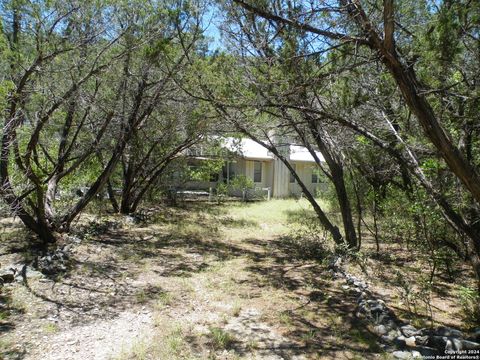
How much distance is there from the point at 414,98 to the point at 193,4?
524 cm

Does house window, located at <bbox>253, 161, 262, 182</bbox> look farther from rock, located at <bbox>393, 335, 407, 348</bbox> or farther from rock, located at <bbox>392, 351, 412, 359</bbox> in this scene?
rock, located at <bbox>392, 351, 412, 359</bbox>

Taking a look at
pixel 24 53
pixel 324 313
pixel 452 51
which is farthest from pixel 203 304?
pixel 24 53

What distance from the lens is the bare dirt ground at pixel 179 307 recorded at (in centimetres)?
400

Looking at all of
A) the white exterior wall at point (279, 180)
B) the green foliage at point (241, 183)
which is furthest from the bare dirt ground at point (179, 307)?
the white exterior wall at point (279, 180)

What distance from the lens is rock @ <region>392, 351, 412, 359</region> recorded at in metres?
3.81

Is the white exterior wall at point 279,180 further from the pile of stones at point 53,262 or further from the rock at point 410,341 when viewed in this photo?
the rock at point 410,341

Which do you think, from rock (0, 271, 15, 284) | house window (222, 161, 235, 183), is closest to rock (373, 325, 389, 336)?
rock (0, 271, 15, 284)

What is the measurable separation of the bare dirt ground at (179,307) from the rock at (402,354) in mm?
190

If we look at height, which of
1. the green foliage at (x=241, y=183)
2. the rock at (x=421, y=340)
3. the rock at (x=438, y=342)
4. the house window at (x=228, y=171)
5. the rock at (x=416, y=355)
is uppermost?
the house window at (x=228, y=171)

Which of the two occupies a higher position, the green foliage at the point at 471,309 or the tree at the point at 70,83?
the tree at the point at 70,83

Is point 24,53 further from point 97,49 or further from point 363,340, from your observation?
point 363,340

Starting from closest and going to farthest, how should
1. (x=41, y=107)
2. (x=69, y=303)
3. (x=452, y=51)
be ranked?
(x=452, y=51) < (x=69, y=303) < (x=41, y=107)

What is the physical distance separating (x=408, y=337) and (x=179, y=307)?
2.93m

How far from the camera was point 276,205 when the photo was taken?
18.9 metres
